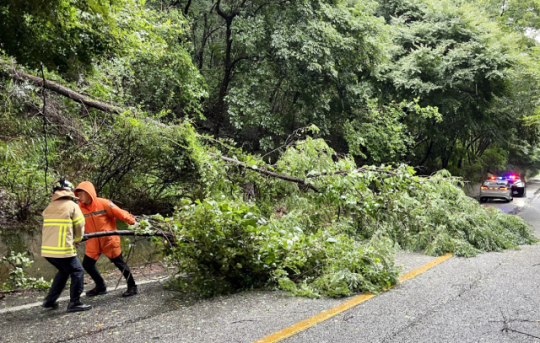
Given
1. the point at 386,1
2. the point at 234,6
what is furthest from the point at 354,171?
the point at 386,1

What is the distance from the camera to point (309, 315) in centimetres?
434

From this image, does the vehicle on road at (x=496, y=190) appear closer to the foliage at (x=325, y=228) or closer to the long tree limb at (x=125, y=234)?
the foliage at (x=325, y=228)

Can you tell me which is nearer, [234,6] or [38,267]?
[38,267]

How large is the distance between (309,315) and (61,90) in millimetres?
5921

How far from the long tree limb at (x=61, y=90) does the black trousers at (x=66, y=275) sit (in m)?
3.16

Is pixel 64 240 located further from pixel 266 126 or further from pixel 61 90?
pixel 266 126

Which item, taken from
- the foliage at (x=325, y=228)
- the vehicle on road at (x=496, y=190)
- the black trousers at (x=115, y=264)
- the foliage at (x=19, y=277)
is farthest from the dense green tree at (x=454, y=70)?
the foliage at (x=19, y=277)

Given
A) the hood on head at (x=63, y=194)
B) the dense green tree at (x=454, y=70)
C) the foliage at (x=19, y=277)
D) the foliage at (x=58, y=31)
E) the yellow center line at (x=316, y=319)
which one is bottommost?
the foliage at (x=19, y=277)

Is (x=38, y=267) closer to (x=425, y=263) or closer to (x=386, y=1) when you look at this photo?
(x=425, y=263)

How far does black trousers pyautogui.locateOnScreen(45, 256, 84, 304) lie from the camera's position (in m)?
4.91

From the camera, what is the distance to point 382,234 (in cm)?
782

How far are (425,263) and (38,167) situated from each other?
680 cm

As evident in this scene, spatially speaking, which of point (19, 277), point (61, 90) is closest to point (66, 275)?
point (19, 277)

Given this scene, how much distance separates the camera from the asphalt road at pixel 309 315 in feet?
12.6
